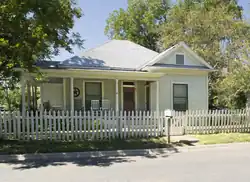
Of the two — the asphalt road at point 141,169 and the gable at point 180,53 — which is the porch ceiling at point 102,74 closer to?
the gable at point 180,53

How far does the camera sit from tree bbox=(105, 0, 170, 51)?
33.1m

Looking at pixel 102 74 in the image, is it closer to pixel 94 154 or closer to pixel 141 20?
pixel 94 154

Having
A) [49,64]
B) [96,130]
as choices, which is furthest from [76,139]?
[49,64]

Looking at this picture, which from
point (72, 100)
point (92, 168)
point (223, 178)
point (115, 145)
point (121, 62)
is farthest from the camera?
point (121, 62)

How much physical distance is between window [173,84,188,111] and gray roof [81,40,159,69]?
2731mm

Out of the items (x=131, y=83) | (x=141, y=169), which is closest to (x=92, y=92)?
(x=131, y=83)

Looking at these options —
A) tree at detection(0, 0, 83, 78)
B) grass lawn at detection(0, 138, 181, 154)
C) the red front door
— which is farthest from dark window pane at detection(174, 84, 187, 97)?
tree at detection(0, 0, 83, 78)

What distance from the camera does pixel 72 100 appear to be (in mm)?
13469

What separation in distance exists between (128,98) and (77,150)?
7.87m

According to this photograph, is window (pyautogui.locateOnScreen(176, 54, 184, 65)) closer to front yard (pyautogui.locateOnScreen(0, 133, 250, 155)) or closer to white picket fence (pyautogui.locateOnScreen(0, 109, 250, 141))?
white picket fence (pyautogui.locateOnScreen(0, 109, 250, 141))

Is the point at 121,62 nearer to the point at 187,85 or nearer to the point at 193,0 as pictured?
the point at 187,85

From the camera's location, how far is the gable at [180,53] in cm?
1531

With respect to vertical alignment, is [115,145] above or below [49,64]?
below

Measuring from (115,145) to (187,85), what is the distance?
8.14 meters
